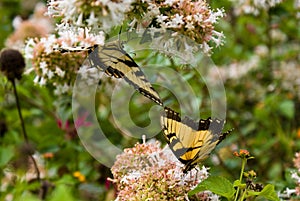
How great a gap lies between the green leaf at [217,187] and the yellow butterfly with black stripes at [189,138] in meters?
0.05

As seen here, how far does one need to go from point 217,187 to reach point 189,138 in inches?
4.3

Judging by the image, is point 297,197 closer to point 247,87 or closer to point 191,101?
point 191,101

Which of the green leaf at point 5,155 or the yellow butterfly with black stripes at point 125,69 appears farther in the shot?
the green leaf at point 5,155

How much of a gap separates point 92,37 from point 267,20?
4.13ft

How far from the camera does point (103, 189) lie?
1.87 meters

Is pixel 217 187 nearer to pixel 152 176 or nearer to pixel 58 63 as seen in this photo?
pixel 152 176

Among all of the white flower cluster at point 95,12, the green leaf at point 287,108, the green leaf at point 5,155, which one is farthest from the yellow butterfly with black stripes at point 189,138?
the green leaf at point 287,108

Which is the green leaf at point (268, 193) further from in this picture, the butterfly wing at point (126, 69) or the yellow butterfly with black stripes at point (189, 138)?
the butterfly wing at point (126, 69)

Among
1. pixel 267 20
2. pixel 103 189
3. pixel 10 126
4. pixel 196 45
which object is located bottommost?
pixel 103 189

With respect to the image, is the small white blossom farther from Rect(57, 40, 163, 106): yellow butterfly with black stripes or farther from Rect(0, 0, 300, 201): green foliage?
Rect(57, 40, 163, 106): yellow butterfly with black stripes

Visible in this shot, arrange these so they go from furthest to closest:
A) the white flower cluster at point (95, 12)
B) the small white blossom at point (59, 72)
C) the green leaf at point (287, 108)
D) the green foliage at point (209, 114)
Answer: the green leaf at point (287, 108), the green foliage at point (209, 114), the small white blossom at point (59, 72), the white flower cluster at point (95, 12)

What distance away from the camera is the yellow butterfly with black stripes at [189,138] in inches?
42.1

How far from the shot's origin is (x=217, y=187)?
1044mm

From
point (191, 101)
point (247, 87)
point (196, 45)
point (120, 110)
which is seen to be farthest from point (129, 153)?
point (247, 87)
